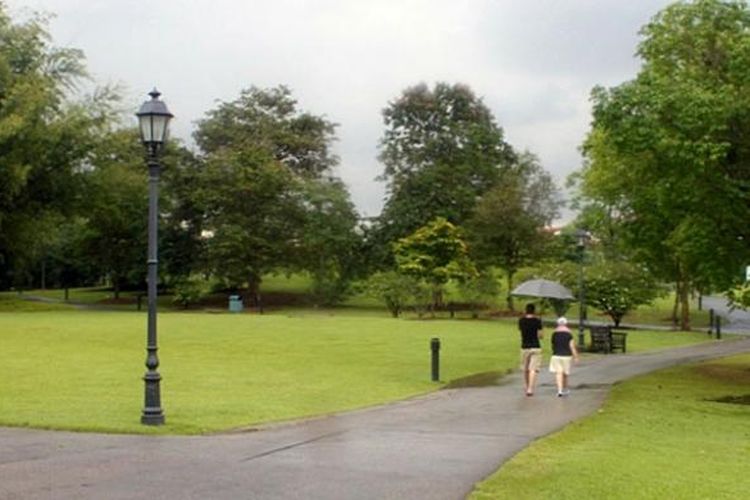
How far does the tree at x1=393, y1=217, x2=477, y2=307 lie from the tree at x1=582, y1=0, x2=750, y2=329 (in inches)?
1111

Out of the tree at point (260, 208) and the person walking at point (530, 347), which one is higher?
the tree at point (260, 208)

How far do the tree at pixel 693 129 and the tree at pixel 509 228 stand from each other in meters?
Result: 28.3

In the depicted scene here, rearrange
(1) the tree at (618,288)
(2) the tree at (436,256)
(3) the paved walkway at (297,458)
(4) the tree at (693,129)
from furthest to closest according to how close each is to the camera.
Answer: (2) the tree at (436,256) → (1) the tree at (618,288) → (4) the tree at (693,129) → (3) the paved walkway at (297,458)

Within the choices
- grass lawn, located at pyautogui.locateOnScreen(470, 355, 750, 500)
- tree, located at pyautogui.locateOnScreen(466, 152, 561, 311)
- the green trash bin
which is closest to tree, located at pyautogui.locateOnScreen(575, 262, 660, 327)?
tree, located at pyautogui.locateOnScreen(466, 152, 561, 311)

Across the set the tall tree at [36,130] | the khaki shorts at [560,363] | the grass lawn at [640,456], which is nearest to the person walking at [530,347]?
the khaki shorts at [560,363]

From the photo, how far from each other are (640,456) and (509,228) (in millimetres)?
43107

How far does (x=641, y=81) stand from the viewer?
69.0 ft

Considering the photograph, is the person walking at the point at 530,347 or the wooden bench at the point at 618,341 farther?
the wooden bench at the point at 618,341

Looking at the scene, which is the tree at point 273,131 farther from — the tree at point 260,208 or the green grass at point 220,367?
the green grass at point 220,367

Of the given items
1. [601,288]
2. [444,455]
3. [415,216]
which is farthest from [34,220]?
[444,455]

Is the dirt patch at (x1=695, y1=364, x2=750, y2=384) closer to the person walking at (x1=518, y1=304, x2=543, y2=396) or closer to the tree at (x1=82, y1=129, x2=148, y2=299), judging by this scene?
the person walking at (x1=518, y1=304, x2=543, y2=396)

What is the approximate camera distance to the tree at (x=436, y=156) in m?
62.7

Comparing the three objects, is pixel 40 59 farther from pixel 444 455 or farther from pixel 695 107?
pixel 444 455

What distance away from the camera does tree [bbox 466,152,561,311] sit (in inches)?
2080
